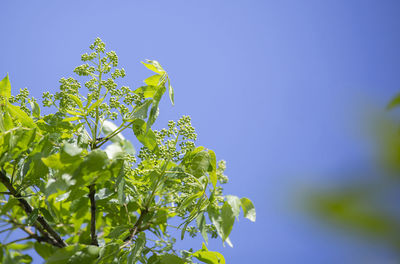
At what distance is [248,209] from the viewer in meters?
1.99

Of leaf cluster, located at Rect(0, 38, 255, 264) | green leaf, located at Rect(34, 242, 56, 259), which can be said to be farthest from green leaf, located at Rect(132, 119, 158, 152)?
green leaf, located at Rect(34, 242, 56, 259)

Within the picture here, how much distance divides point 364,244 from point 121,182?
68.8 inches

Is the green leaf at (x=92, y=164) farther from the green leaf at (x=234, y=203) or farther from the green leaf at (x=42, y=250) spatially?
the green leaf at (x=42, y=250)

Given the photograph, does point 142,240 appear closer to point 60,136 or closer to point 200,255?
point 200,255

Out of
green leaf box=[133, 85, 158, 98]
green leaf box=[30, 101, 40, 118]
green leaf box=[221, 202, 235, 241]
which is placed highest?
green leaf box=[133, 85, 158, 98]

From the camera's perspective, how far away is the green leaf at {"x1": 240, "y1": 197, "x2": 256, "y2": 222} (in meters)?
1.98

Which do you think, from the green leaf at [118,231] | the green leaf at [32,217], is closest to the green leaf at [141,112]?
the green leaf at [118,231]

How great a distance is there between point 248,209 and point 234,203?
11 centimetres

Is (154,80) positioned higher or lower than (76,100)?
higher

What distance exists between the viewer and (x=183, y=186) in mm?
2256

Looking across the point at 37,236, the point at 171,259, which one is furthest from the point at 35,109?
the point at 171,259

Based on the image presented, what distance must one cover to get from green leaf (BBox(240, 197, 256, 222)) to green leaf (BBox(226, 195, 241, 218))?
46mm

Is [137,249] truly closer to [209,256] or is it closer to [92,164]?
[209,256]

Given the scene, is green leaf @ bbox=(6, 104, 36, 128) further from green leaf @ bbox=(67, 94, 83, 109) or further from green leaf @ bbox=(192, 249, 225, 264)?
green leaf @ bbox=(192, 249, 225, 264)
